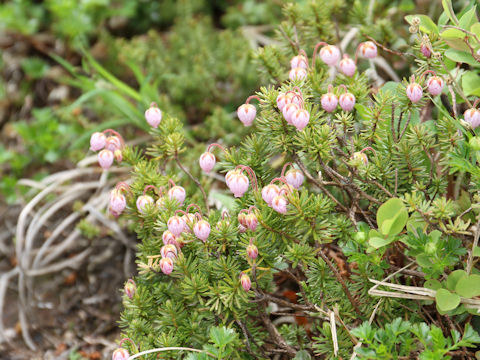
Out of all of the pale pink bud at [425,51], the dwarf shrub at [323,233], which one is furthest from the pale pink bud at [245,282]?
the pale pink bud at [425,51]

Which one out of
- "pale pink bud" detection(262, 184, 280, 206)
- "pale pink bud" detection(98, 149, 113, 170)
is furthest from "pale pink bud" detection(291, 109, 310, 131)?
"pale pink bud" detection(98, 149, 113, 170)

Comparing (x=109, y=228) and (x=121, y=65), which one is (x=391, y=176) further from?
(x=121, y=65)

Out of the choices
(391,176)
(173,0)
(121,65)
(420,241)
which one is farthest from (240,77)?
(420,241)

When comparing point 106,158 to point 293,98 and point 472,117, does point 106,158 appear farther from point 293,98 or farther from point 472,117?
point 472,117

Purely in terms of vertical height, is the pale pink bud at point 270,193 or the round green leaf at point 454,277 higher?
the pale pink bud at point 270,193

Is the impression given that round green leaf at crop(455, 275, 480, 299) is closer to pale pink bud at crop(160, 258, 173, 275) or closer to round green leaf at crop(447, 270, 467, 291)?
round green leaf at crop(447, 270, 467, 291)

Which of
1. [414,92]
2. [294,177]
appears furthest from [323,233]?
[414,92]

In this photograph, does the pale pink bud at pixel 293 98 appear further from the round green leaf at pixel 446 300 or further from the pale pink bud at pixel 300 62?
the round green leaf at pixel 446 300

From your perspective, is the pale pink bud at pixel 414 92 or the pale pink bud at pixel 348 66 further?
the pale pink bud at pixel 348 66
